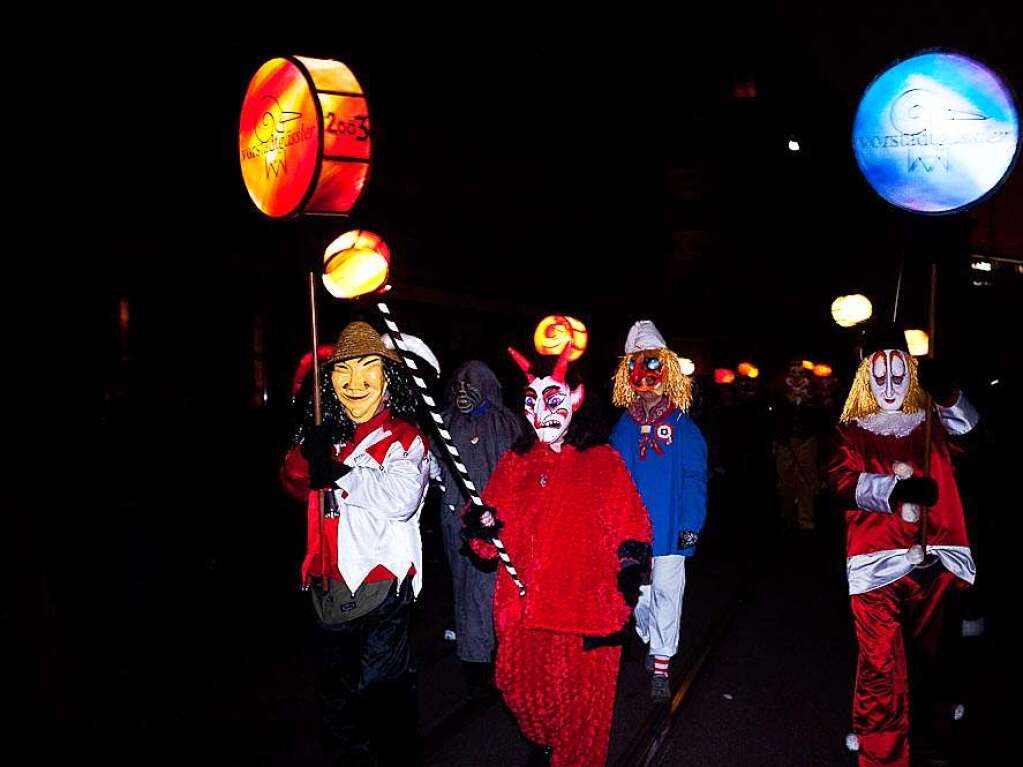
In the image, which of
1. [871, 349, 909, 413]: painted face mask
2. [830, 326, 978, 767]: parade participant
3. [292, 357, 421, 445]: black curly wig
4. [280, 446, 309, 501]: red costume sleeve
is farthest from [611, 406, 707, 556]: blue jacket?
[280, 446, 309, 501]: red costume sleeve

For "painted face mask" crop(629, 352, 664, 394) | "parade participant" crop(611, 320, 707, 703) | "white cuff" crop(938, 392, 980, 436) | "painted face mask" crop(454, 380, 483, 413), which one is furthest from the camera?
"painted face mask" crop(629, 352, 664, 394)

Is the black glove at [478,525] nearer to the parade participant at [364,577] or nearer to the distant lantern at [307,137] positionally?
the parade participant at [364,577]

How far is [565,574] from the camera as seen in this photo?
376 centimetres

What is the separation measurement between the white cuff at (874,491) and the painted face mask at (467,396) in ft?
7.89

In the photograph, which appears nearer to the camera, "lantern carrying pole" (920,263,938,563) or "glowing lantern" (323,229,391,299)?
"lantern carrying pole" (920,263,938,563)

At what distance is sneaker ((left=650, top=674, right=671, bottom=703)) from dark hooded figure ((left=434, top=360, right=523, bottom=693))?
3.44 ft

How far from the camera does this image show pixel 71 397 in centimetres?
621

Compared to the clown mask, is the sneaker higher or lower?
lower

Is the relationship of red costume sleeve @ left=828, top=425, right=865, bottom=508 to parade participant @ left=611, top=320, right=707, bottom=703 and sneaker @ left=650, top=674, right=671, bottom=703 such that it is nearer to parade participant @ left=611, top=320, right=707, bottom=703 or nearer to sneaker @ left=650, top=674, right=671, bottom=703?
parade participant @ left=611, top=320, right=707, bottom=703

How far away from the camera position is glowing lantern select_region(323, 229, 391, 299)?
13.8ft

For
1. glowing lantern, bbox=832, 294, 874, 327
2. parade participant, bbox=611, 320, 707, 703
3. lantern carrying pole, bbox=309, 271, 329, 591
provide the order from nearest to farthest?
lantern carrying pole, bbox=309, 271, 329, 591 → parade participant, bbox=611, 320, 707, 703 → glowing lantern, bbox=832, 294, 874, 327

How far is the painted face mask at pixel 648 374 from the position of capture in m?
5.53

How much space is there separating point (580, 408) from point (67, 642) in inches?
114

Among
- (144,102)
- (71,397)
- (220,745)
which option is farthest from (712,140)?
(220,745)
